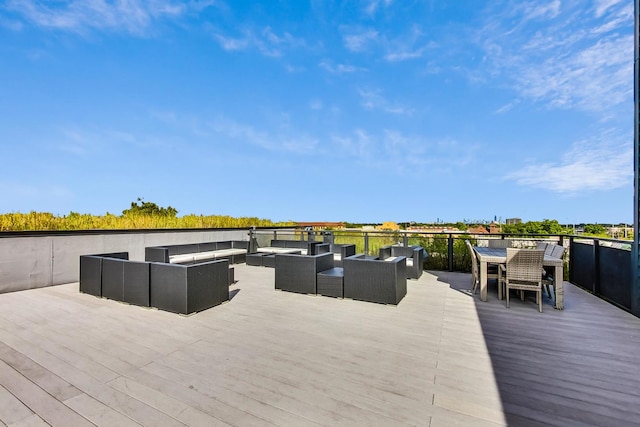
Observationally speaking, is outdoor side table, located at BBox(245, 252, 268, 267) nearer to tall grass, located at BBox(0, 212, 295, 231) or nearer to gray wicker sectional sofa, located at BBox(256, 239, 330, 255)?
gray wicker sectional sofa, located at BBox(256, 239, 330, 255)

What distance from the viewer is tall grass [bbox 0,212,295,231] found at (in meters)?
5.73

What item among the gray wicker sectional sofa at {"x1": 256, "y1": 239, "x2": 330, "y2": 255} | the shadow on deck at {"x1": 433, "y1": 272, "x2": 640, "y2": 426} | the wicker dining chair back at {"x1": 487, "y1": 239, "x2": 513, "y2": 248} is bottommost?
the shadow on deck at {"x1": 433, "y1": 272, "x2": 640, "y2": 426}

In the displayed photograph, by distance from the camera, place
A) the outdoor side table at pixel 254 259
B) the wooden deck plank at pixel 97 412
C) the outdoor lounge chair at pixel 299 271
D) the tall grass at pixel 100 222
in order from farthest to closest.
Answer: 1. the outdoor side table at pixel 254 259
2. the tall grass at pixel 100 222
3. the outdoor lounge chair at pixel 299 271
4. the wooden deck plank at pixel 97 412

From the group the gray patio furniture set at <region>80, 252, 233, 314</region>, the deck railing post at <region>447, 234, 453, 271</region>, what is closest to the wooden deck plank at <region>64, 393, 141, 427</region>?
the gray patio furniture set at <region>80, 252, 233, 314</region>

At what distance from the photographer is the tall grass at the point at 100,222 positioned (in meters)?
5.73

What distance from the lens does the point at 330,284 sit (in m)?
4.51

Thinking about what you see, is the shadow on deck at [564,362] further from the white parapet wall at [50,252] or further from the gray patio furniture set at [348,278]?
the white parapet wall at [50,252]

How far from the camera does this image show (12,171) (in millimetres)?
9016

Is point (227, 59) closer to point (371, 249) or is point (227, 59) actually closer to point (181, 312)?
point (371, 249)

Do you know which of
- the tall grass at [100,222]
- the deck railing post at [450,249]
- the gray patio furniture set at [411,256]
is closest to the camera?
the tall grass at [100,222]

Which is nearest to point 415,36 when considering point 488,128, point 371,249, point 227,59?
point 488,128

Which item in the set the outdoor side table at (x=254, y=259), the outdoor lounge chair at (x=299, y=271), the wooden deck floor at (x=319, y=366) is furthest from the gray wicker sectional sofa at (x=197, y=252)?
the outdoor lounge chair at (x=299, y=271)

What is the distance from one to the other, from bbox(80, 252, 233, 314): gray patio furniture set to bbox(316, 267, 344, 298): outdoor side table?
4.76 feet

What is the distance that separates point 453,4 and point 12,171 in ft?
50.1
